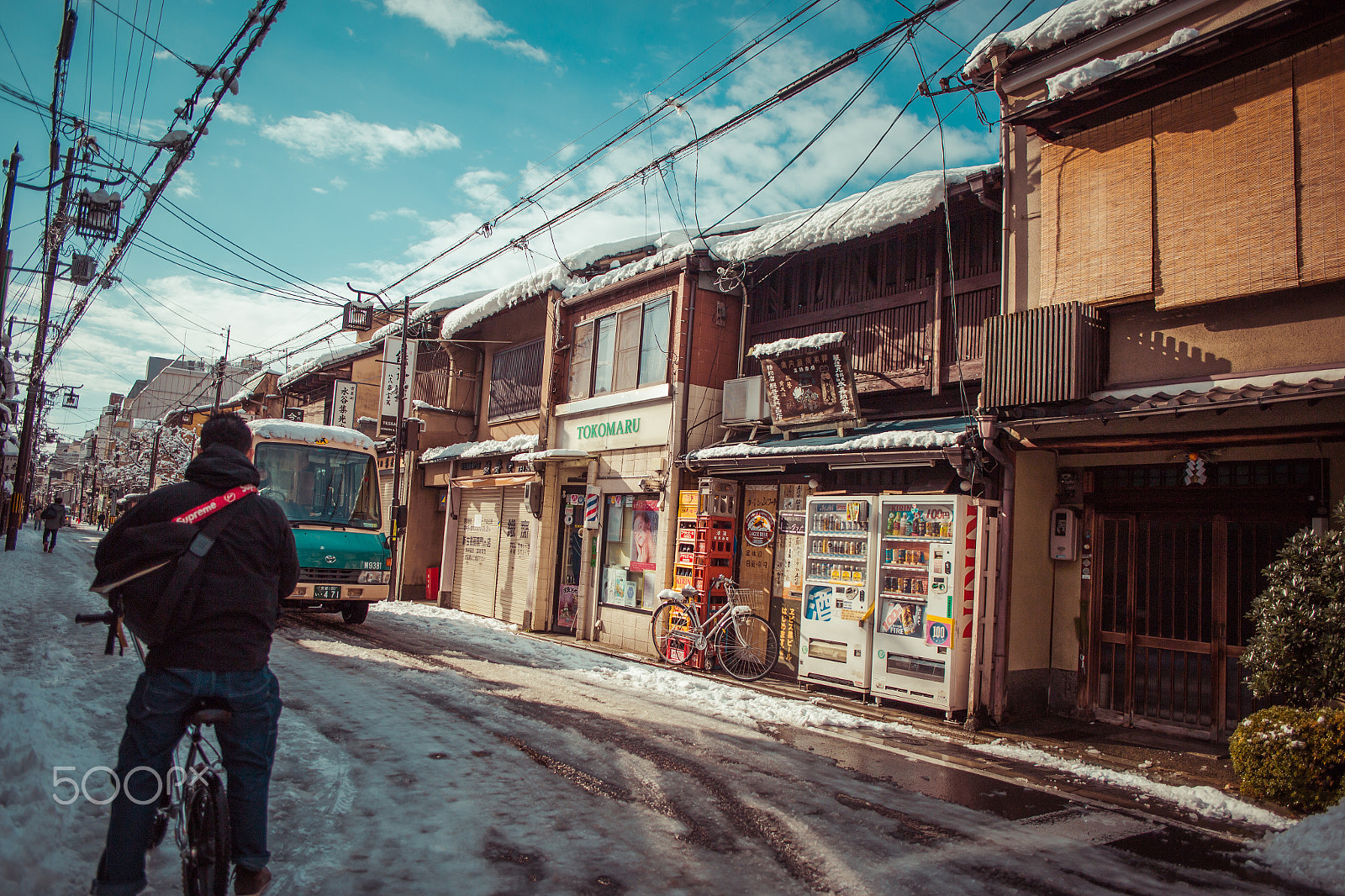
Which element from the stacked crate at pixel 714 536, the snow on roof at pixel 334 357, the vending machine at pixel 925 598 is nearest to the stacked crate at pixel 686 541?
the stacked crate at pixel 714 536

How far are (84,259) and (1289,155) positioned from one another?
24.3 meters

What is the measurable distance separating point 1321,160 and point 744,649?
9086 mm

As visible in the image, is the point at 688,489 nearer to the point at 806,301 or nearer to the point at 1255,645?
the point at 806,301

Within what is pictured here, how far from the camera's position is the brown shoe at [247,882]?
10.7ft

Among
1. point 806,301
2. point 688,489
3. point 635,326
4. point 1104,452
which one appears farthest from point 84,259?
point 1104,452

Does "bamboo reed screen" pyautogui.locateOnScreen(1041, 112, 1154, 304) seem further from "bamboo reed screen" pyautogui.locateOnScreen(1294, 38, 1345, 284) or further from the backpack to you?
the backpack

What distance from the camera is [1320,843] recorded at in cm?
511

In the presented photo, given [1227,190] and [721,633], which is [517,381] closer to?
[721,633]

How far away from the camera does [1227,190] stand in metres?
8.27

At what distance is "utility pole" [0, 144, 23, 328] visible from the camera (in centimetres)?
1705

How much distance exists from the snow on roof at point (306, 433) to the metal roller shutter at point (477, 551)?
597 centimetres

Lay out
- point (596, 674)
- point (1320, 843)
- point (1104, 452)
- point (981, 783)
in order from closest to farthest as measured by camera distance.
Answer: point (1320, 843)
point (981, 783)
point (1104, 452)
point (596, 674)

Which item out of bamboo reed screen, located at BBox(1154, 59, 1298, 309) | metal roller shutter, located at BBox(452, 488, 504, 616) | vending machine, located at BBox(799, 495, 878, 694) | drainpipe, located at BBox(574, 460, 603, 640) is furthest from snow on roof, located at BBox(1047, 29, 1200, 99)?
metal roller shutter, located at BBox(452, 488, 504, 616)

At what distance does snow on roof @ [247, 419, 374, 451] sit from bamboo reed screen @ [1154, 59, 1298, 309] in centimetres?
1268
